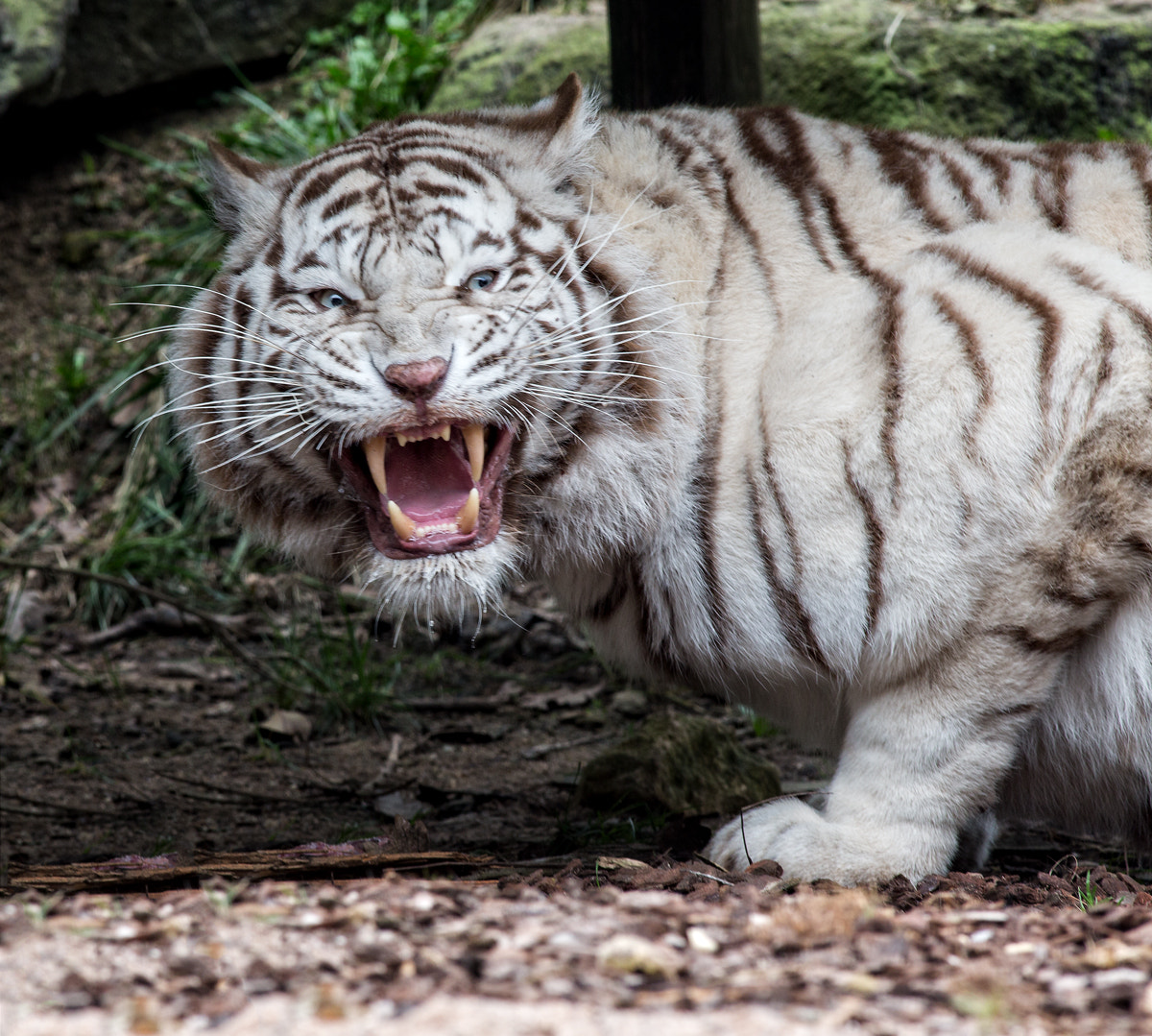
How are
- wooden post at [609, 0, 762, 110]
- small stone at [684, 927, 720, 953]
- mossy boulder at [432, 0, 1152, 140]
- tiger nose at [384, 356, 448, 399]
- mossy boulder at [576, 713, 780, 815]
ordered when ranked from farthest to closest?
mossy boulder at [432, 0, 1152, 140]
wooden post at [609, 0, 762, 110]
mossy boulder at [576, 713, 780, 815]
tiger nose at [384, 356, 448, 399]
small stone at [684, 927, 720, 953]

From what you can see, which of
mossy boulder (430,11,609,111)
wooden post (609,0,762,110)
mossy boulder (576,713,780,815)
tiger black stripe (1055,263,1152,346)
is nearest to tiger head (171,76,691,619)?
tiger black stripe (1055,263,1152,346)

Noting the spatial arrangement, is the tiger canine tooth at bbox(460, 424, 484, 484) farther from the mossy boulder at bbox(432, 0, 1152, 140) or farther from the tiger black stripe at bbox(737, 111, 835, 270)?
the mossy boulder at bbox(432, 0, 1152, 140)

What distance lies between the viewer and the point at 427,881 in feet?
5.85

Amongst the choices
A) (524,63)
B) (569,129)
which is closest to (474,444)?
(569,129)

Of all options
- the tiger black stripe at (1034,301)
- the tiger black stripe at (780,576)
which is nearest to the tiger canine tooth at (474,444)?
the tiger black stripe at (780,576)

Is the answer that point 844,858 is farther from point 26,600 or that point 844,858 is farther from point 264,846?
point 26,600

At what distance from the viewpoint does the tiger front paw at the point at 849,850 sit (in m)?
2.31

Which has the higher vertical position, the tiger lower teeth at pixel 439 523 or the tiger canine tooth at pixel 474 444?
the tiger canine tooth at pixel 474 444

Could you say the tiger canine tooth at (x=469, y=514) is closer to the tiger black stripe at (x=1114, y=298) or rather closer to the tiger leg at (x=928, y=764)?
the tiger leg at (x=928, y=764)

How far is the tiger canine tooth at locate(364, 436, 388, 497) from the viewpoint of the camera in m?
2.33

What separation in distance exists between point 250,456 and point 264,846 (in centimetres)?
106

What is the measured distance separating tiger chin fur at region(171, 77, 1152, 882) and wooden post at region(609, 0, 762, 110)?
1243 mm

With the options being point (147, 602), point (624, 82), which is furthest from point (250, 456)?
point (147, 602)

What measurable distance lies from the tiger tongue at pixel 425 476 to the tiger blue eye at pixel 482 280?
0.30 m
